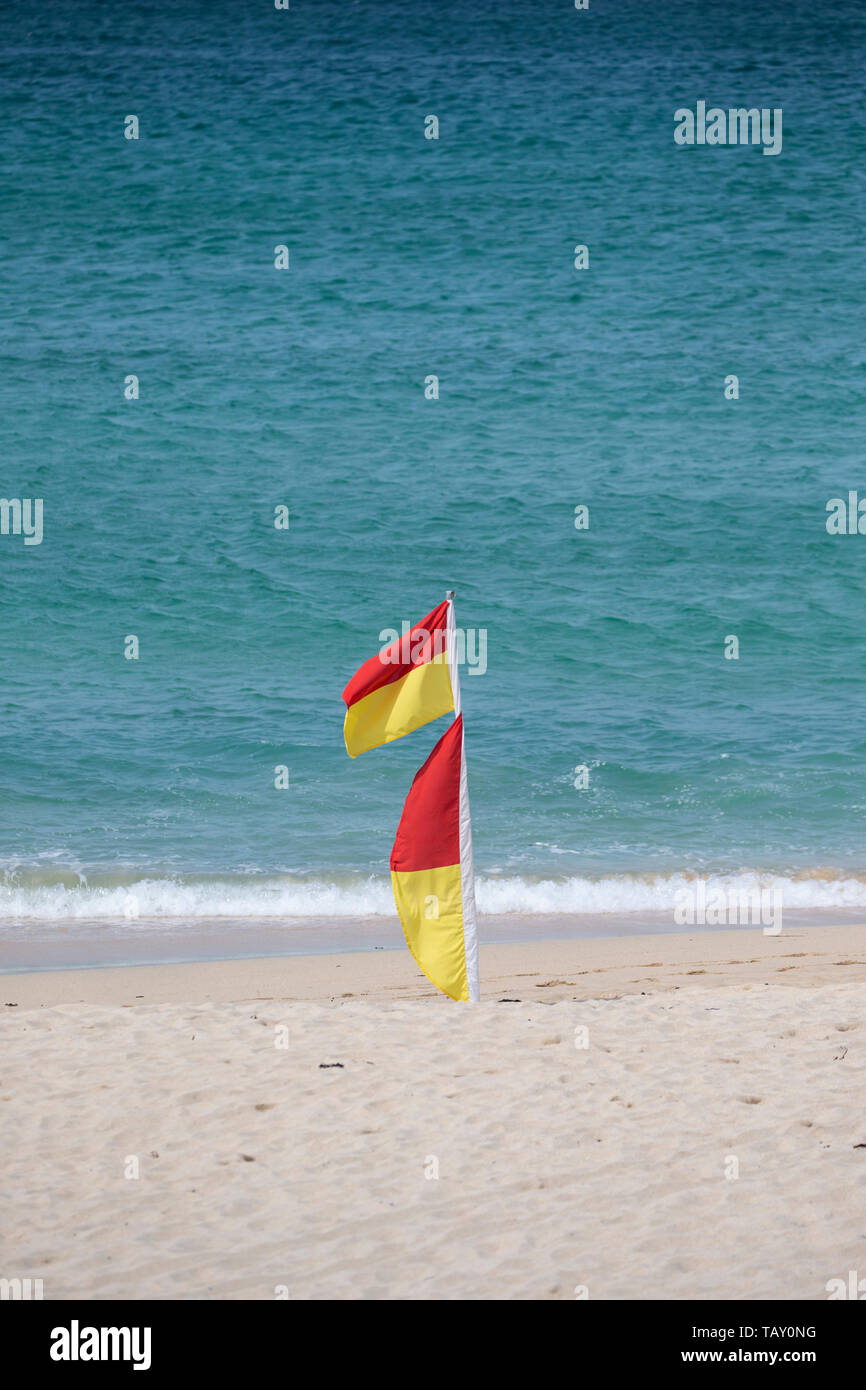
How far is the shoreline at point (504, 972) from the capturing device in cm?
870

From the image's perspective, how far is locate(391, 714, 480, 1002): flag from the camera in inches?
303

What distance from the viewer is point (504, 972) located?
9.28 metres

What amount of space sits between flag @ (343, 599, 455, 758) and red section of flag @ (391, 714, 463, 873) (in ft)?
0.77

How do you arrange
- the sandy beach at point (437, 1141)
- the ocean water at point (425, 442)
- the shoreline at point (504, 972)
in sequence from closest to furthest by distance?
the sandy beach at point (437, 1141), the shoreline at point (504, 972), the ocean water at point (425, 442)

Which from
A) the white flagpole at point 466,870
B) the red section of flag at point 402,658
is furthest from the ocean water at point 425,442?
the red section of flag at point 402,658

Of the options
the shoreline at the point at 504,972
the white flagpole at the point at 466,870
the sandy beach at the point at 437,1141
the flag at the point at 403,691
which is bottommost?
the shoreline at the point at 504,972

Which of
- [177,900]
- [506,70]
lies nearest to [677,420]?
[506,70]

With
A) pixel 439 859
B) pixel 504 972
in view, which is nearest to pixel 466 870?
pixel 439 859

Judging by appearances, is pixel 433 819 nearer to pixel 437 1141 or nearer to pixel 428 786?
pixel 428 786

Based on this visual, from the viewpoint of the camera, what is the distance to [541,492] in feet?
72.2

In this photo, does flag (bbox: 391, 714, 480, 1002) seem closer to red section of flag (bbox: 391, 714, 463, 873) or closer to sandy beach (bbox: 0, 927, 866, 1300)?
red section of flag (bbox: 391, 714, 463, 873)

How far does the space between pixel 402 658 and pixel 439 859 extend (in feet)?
4.22

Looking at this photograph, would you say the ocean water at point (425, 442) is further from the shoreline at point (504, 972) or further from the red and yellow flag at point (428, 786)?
the red and yellow flag at point (428, 786)

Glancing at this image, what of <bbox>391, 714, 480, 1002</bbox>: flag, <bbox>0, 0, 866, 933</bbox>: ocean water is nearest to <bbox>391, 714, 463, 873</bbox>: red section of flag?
<bbox>391, 714, 480, 1002</bbox>: flag
